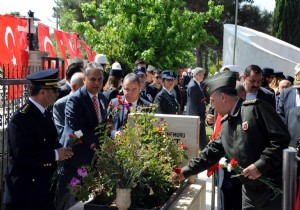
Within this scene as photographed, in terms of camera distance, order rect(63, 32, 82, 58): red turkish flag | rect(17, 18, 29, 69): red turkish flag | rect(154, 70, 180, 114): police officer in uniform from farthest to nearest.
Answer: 1. rect(63, 32, 82, 58): red turkish flag
2. rect(17, 18, 29, 69): red turkish flag
3. rect(154, 70, 180, 114): police officer in uniform

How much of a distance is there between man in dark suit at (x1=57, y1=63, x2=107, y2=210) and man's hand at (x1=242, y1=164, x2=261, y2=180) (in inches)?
68.8

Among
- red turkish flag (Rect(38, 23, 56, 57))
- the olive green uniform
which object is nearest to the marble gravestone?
the olive green uniform

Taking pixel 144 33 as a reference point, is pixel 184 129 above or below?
below

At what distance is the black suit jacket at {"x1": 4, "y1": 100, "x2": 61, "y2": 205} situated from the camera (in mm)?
4078

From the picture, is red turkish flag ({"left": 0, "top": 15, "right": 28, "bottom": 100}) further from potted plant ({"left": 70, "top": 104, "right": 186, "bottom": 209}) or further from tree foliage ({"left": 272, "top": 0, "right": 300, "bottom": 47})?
tree foliage ({"left": 272, "top": 0, "right": 300, "bottom": 47})

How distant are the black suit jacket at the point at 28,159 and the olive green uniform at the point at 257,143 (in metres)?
1.49

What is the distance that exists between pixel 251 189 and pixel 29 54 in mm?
7920

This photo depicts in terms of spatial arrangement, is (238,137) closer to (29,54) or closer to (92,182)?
(92,182)

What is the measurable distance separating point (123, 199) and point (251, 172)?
98 cm

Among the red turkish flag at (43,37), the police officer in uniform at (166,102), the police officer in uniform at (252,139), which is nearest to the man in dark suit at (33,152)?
the police officer in uniform at (252,139)

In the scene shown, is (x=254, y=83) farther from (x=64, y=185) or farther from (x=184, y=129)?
(x=64, y=185)

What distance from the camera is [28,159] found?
4.07 meters

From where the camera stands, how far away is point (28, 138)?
4.11 meters

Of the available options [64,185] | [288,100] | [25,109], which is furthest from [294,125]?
[25,109]
